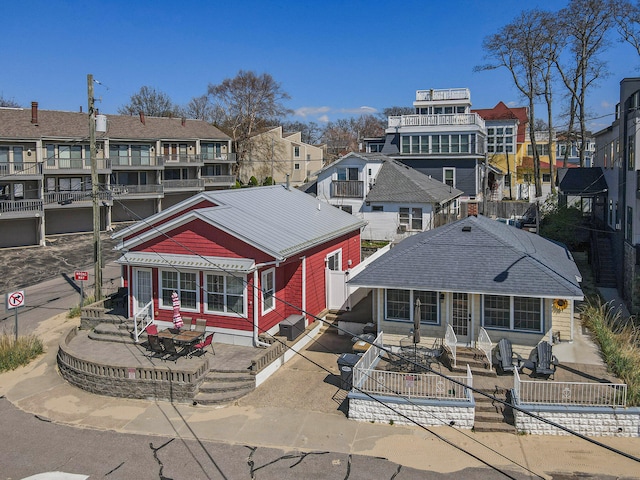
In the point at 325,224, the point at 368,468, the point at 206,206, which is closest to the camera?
the point at 368,468

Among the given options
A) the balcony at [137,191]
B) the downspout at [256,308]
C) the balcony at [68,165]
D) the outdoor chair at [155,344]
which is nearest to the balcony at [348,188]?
the balcony at [68,165]

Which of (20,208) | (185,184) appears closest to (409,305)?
(20,208)

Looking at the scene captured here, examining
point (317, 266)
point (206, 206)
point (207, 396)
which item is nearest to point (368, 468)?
point (207, 396)

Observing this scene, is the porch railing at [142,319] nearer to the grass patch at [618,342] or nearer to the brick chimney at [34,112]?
the grass patch at [618,342]

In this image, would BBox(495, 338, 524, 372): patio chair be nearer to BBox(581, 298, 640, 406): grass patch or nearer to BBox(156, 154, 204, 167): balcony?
BBox(581, 298, 640, 406): grass patch

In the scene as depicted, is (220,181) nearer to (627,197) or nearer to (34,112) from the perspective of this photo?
(34,112)

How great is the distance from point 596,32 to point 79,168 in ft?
125

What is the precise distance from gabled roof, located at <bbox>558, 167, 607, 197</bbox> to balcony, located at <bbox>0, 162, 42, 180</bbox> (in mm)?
34059

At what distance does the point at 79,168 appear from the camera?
44.9 metres

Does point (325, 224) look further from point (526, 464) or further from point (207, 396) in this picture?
point (526, 464)

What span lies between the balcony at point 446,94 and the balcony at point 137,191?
23446 mm

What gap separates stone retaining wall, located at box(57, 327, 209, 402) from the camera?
16.3 metres

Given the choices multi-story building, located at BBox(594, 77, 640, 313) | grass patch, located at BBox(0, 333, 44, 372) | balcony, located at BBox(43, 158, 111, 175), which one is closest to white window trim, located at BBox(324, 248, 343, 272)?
grass patch, located at BBox(0, 333, 44, 372)

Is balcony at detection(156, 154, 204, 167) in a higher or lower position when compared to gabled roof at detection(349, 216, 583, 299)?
higher
